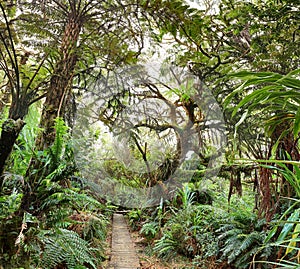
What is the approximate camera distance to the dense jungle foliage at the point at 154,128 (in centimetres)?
108

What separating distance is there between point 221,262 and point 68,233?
1.11 meters

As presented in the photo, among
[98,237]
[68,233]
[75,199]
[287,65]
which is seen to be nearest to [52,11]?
[75,199]

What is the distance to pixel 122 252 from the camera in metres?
2.32

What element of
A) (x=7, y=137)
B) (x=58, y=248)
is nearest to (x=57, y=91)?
(x=7, y=137)

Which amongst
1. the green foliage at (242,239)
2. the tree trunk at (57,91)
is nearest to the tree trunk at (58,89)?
the tree trunk at (57,91)

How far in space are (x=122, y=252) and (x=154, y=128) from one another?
1592 millimetres

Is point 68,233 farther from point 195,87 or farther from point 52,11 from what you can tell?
point 195,87

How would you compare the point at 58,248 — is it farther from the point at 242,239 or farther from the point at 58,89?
the point at 242,239

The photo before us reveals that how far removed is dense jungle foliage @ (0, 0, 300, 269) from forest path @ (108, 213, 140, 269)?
130 mm

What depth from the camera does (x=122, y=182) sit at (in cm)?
413

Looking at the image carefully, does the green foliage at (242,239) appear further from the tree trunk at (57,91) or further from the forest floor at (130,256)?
the tree trunk at (57,91)

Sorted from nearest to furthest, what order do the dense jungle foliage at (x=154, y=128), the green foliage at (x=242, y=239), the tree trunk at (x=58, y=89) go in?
the dense jungle foliage at (x=154, y=128) < the tree trunk at (x=58, y=89) < the green foliage at (x=242, y=239)

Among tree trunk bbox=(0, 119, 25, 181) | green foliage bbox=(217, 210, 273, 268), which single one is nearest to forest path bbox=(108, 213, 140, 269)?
green foliage bbox=(217, 210, 273, 268)

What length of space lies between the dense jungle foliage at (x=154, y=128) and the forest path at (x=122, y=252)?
130 mm
